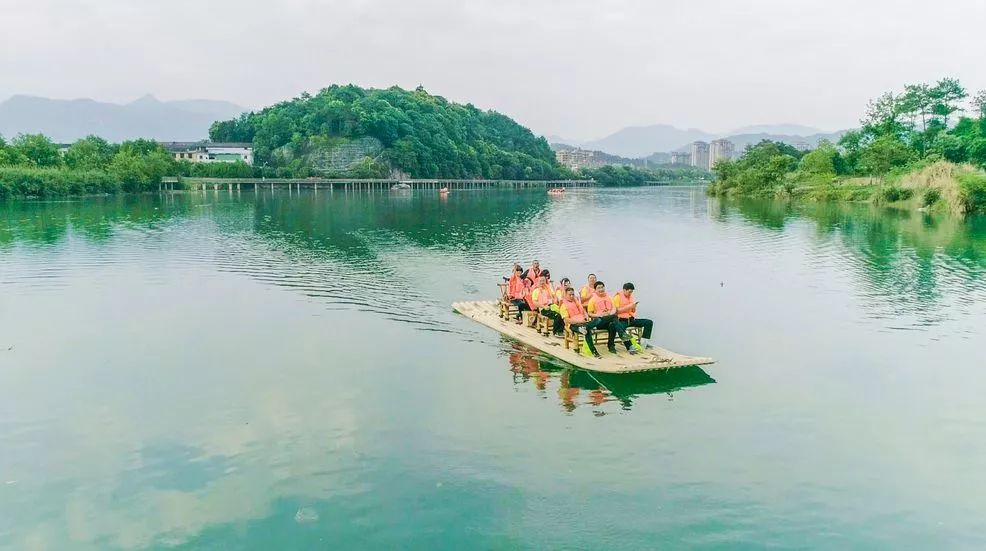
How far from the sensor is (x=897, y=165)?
8200cm

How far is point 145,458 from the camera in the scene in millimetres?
12383

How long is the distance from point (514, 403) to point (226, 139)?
161 m

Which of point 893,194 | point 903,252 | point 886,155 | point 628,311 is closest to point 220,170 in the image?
point 886,155

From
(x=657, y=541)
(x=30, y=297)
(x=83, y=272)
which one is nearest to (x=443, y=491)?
(x=657, y=541)

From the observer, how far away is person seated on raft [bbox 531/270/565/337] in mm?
18625

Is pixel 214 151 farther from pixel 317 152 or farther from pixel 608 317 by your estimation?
pixel 608 317

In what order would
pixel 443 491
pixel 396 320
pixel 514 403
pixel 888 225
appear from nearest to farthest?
pixel 443 491 < pixel 514 403 < pixel 396 320 < pixel 888 225

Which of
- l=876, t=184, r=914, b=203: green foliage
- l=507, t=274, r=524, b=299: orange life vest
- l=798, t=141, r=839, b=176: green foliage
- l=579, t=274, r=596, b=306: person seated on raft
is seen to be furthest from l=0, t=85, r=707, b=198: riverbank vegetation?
l=876, t=184, r=914, b=203: green foliage

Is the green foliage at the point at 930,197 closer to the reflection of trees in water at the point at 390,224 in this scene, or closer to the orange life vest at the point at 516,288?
the reflection of trees in water at the point at 390,224

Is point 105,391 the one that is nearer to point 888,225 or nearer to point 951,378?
point 951,378

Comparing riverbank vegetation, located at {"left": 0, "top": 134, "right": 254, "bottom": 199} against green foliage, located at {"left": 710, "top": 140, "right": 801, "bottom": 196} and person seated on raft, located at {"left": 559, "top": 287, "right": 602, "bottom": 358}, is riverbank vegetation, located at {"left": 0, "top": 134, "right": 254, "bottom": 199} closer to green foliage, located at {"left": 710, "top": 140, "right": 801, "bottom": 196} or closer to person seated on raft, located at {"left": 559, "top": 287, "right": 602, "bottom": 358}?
person seated on raft, located at {"left": 559, "top": 287, "right": 602, "bottom": 358}

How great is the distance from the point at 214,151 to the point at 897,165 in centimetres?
12072

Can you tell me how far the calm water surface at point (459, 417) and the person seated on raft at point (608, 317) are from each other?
37.5 inches

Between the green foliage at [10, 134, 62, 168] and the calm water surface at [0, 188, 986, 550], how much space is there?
7425cm
